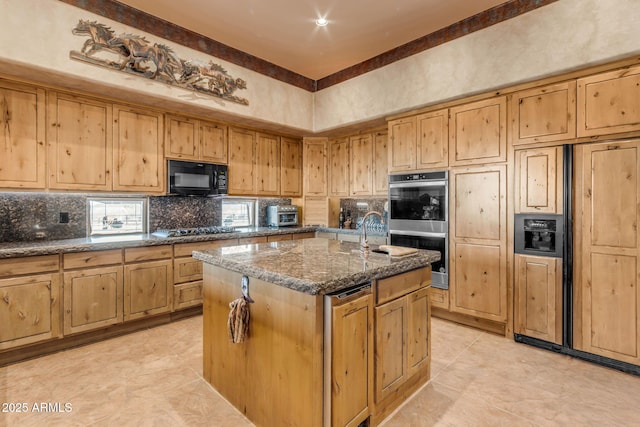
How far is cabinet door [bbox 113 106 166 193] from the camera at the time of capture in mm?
3508

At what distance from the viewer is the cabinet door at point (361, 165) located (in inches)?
191

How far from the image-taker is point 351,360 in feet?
5.47

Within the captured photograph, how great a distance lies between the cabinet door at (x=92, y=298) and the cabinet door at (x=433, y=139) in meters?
3.62

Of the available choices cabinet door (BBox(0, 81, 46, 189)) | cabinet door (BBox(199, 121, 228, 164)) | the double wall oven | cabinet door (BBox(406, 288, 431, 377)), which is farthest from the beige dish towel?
cabinet door (BBox(199, 121, 228, 164))

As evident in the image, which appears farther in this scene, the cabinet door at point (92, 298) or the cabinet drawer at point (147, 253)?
the cabinet drawer at point (147, 253)

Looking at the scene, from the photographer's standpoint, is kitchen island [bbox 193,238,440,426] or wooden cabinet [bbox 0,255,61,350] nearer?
kitchen island [bbox 193,238,440,426]

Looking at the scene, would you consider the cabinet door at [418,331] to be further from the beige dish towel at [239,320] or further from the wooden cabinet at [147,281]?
the wooden cabinet at [147,281]

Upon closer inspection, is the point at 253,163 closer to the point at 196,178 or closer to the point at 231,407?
the point at 196,178

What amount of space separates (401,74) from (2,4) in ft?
12.6

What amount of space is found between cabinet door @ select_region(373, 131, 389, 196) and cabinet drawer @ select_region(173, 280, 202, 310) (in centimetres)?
284

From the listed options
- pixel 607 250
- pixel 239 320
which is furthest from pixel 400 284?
pixel 607 250

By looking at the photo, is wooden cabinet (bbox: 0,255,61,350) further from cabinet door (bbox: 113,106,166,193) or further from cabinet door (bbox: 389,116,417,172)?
cabinet door (bbox: 389,116,417,172)

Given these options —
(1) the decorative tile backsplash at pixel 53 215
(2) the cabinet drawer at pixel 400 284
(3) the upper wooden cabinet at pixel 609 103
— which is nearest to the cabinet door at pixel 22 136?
(1) the decorative tile backsplash at pixel 53 215

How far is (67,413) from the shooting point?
2029mm
